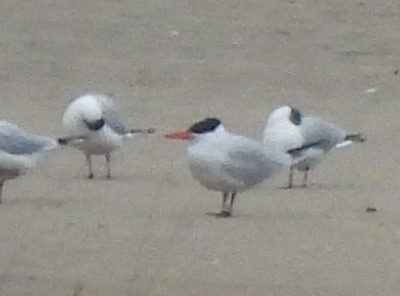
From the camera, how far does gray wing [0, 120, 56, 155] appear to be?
8.59 m

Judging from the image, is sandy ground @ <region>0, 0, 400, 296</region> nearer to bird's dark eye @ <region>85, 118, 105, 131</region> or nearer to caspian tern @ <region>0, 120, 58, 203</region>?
caspian tern @ <region>0, 120, 58, 203</region>

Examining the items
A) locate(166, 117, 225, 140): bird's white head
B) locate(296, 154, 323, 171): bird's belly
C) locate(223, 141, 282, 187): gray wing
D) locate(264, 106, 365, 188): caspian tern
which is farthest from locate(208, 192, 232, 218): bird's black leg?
locate(296, 154, 323, 171): bird's belly

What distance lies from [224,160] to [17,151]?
1.30m

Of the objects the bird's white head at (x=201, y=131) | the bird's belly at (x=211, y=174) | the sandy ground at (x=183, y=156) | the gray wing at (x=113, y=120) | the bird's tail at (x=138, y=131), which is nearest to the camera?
the sandy ground at (x=183, y=156)

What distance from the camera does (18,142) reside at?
8.66 m

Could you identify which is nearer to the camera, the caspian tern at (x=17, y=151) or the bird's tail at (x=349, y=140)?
the caspian tern at (x=17, y=151)

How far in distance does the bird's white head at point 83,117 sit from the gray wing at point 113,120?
133mm

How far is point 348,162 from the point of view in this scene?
10.4 metres

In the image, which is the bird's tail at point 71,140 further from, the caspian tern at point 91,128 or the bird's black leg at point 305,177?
the bird's black leg at point 305,177

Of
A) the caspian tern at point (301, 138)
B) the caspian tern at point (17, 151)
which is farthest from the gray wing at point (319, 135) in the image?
the caspian tern at point (17, 151)

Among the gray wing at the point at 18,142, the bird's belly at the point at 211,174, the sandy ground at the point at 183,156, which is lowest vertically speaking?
the sandy ground at the point at 183,156

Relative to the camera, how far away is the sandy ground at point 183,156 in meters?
6.97

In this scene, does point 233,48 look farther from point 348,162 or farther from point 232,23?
point 348,162

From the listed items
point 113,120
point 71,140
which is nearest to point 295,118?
point 113,120
